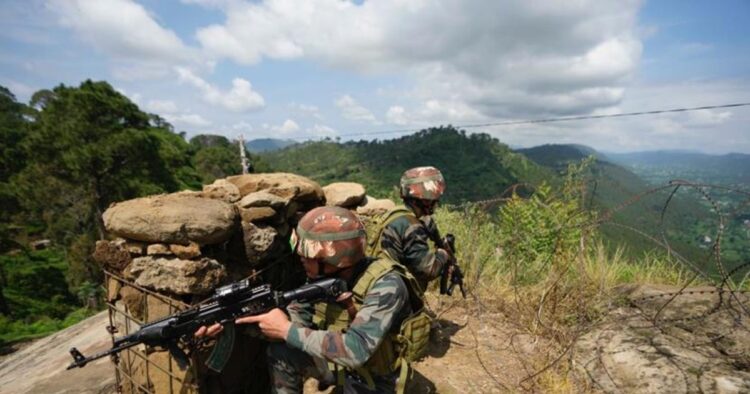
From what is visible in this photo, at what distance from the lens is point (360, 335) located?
223 cm

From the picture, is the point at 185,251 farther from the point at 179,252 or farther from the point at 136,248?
the point at 136,248

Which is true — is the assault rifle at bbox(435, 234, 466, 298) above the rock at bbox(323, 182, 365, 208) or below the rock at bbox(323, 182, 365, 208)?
below

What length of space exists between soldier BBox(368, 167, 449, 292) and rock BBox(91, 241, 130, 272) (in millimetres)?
2168

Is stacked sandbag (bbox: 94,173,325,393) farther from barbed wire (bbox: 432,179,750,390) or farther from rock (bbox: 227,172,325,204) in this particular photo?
barbed wire (bbox: 432,179,750,390)

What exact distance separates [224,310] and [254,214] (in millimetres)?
1200

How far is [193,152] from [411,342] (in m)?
48.3

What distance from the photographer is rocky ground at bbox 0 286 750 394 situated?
358 cm

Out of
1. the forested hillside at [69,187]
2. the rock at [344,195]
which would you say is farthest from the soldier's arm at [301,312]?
the forested hillside at [69,187]

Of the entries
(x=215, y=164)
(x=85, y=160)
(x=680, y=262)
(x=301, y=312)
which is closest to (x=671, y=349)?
(x=680, y=262)

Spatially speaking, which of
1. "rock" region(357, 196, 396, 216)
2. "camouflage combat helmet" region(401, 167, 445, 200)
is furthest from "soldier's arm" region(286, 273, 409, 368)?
"rock" region(357, 196, 396, 216)

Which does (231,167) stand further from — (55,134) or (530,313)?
(530,313)

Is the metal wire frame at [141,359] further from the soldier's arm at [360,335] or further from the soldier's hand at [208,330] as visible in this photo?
the soldier's arm at [360,335]

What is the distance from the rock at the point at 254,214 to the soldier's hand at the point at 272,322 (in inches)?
46.8

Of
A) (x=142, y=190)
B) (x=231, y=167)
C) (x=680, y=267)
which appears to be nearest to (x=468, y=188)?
(x=231, y=167)
